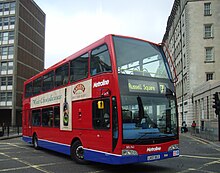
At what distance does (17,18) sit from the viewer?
6256cm

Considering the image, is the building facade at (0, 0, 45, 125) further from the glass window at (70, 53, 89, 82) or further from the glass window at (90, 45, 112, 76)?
the glass window at (90, 45, 112, 76)

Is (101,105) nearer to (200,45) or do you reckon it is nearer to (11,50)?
(200,45)

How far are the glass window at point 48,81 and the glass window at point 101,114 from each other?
4.61 meters

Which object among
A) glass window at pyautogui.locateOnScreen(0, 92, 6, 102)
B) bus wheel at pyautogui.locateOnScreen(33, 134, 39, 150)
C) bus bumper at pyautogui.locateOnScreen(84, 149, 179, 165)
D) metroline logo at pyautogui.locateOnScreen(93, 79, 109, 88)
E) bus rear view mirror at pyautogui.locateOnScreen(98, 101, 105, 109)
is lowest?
bus wheel at pyautogui.locateOnScreen(33, 134, 39, 150)

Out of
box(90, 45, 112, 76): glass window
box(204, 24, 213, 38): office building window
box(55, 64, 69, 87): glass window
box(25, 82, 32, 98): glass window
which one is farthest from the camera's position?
box(204, 24, 213, 38): office building window

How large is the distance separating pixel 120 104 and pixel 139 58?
1.88 metres

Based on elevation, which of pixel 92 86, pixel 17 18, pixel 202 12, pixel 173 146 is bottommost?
pixel 173 146

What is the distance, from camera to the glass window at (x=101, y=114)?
8969mm

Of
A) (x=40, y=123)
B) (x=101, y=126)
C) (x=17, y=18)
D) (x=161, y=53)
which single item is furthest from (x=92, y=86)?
(x=17, y=18)

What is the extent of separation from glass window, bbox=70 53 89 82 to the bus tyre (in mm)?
2431

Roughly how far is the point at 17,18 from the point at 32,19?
7.92 m

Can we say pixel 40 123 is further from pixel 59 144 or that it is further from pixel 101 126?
pixel 101 126

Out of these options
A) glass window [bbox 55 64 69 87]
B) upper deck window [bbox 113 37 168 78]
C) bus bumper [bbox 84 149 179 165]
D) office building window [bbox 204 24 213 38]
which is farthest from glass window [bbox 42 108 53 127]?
office building window [bbox 204 24 213 38]

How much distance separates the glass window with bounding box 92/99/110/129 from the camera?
8969mm
